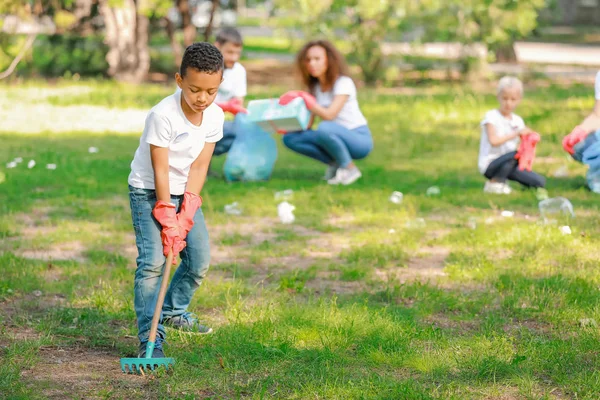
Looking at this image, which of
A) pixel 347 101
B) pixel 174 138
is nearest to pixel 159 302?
pixel 174 138

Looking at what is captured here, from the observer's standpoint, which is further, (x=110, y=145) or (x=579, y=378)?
(x=110, y=145)

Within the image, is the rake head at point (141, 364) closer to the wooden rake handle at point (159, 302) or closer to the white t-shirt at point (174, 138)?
the wooden rake handle at point (159, 302)

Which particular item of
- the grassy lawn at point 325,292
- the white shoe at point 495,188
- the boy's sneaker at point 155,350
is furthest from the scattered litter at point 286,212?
the boy's sneaker at point 155,350

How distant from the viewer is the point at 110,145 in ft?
34.1

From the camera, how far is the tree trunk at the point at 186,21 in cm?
1789

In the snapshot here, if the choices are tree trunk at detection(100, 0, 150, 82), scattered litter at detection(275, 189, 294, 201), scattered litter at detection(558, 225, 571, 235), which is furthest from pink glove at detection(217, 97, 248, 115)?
tree trunk at detection(100, 0, 150, 82)

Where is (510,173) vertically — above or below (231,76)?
below

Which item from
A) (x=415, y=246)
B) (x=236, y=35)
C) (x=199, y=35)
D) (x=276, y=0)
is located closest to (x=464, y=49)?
(x=276, y=0)

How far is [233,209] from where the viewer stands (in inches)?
283

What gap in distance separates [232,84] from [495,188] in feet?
8.40

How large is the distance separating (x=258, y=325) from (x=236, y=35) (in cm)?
405

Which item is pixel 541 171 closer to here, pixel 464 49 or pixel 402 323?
pixel 402 323

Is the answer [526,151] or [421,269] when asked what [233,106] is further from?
[421,269]

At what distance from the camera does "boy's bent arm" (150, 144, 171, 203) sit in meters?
3.92
